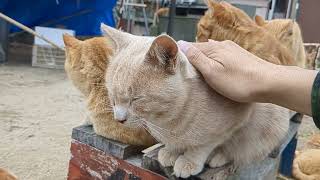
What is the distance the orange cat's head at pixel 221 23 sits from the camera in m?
1.92

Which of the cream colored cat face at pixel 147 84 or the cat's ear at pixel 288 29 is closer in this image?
the cream colored cat face at pixel 147 84

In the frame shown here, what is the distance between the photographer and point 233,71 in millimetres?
1057

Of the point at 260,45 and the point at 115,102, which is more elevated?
the point at 260,45

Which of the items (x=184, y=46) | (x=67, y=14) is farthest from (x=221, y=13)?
(x=67, y=14)

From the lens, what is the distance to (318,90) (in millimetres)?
925

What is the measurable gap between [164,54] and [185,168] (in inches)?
14.5

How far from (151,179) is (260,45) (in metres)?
0.85

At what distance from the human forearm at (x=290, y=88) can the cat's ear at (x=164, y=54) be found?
0.24 metres

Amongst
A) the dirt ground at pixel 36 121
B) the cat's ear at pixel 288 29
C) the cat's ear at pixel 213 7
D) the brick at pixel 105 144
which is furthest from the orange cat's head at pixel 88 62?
the cat's ear at pixel 288 29

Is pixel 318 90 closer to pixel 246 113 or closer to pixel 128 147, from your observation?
pixel 246 113

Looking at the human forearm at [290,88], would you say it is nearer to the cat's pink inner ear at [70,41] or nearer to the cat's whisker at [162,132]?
the cat's whisker at [162,132]

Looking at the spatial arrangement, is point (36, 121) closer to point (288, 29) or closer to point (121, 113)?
point (288, 29)

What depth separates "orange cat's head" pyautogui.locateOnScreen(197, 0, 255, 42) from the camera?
1918mm

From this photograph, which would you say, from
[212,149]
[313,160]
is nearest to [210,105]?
[212,149]
